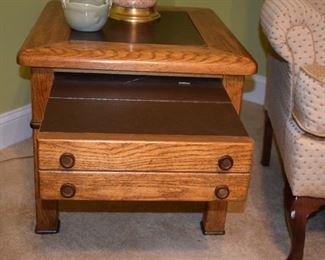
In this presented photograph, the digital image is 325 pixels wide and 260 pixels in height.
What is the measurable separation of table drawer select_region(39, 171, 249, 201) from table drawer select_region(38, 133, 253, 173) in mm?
15

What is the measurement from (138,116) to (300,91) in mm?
404

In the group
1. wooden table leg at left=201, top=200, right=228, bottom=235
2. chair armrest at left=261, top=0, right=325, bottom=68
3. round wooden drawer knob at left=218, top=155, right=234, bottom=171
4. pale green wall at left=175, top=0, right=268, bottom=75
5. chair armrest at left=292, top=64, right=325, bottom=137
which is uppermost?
chair armrest at left=261, top=0, right=325, bottom=68

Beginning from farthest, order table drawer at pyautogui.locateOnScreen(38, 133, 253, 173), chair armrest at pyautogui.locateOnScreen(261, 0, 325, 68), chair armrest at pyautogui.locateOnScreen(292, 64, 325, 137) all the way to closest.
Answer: chair armrest at pyautogui.locateOnScreen(261, 0, 325, 68), chair armrest at pyautogui.locateOnScreen(292, 64, 325, 137), table drawer at pyautogui.locateOnScreen(38, 133, 253, 173)

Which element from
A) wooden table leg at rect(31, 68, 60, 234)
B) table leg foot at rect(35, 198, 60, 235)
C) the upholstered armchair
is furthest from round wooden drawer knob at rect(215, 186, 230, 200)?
table leg foot at rect(35, 198, 60, 235)

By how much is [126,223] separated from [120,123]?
531 mm

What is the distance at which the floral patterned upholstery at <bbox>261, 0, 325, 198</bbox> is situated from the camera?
47.7 inches

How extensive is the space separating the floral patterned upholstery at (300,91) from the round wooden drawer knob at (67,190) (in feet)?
1.82

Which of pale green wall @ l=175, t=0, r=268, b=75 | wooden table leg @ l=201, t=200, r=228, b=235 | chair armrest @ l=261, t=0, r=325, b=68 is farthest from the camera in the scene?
pale green wall @ l=175, t=0, r=268, b=75

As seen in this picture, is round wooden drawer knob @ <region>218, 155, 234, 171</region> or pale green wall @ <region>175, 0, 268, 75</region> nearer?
round wooden drawer knob @ <region>218, 155, 234, 171</region>

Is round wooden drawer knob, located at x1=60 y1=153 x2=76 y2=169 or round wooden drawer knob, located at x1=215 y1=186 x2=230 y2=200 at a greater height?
round wooden drawer knob, located at x1=60 y1=153 x2=76 y2=169

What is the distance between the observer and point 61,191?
1019 millimetres

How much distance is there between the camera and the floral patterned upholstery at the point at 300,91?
121 centimetres

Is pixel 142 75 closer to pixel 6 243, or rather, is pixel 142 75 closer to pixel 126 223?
pixel 126 223

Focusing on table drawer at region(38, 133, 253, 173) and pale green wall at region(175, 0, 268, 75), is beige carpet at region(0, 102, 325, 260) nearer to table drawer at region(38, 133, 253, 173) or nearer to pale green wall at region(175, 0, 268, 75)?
table drawer at region(38, 133, 253, 173)
